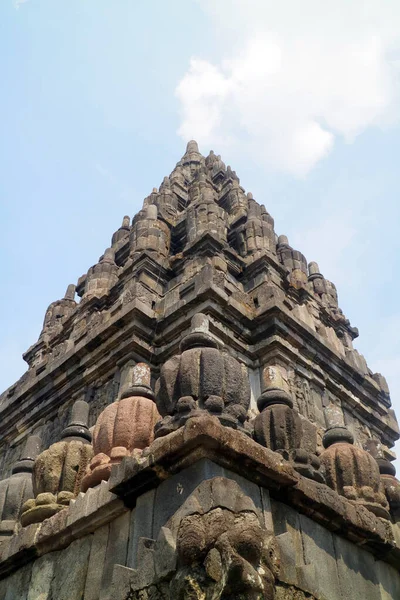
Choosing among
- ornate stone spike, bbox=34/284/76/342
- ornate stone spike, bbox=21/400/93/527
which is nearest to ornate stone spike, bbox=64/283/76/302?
ornate stone spike, bbox=34/284/76/342

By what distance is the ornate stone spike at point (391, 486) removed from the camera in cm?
720

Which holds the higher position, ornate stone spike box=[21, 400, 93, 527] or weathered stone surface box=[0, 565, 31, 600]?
ornate stone spike box=[21, 400, 93, 527]

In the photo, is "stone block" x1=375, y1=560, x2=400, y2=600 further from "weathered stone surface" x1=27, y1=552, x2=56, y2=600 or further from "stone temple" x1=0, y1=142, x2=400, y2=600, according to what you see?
"weathered stone surface" x1=27, y1=552, x2=56, y2=600

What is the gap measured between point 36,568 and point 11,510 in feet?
4.70

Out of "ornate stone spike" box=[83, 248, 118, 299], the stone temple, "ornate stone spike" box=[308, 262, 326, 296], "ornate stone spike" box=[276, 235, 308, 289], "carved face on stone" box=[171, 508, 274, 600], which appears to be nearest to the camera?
"carved face on stone" box=[171, 508, 274, 600]

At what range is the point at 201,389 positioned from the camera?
5.89 metres

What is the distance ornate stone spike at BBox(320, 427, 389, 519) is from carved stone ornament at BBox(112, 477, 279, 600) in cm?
223

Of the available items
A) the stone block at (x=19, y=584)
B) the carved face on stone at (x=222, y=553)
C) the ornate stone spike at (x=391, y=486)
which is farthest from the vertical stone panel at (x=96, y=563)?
the ornate stone spike at (x=391, y=486)

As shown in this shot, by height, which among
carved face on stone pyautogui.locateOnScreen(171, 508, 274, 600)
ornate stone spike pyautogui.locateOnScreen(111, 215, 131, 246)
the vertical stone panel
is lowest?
carved face on stone pyautogui.locateOnScreen(171, 508, 274, 600)

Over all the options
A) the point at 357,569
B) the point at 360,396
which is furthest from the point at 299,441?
the point at 360,396

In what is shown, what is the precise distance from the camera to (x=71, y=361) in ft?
41.7

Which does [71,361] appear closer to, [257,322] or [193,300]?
[193,300]

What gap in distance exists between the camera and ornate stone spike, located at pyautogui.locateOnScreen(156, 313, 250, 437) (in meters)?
5.71

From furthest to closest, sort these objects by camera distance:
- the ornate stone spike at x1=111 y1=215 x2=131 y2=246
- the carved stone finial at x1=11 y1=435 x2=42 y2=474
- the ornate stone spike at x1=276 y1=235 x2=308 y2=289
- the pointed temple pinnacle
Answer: the pointed temple pinnacle, the ornate stone spike at x1=111 y1=215 x2=131 y2=246, the ornate stone spike at x1=276 y1=235 x2=308 y2=289, the carved stone finial at x1=11 y1=435 x2=42 y2=474
